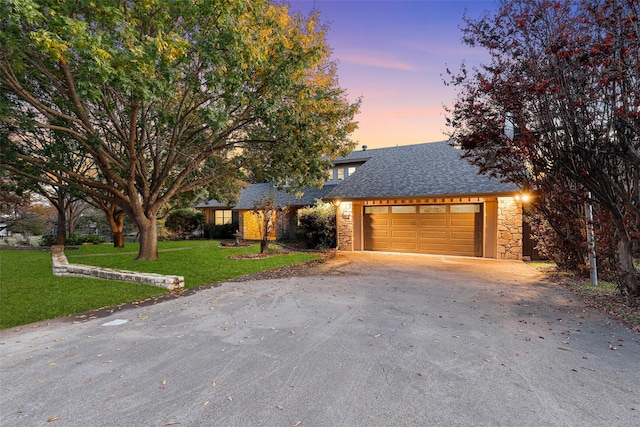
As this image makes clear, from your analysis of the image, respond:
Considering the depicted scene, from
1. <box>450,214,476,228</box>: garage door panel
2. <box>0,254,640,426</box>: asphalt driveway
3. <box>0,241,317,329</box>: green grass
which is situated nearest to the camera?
<box>0,254,640,426</box>: asphalt driveway

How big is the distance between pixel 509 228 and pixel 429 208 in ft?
10.4

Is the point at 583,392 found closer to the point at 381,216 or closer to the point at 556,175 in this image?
the point at 556,175

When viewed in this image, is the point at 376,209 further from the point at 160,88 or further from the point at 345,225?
the point at 160,88

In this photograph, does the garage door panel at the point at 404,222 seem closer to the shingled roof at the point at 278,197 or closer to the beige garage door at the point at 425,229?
the beige garage door at the point at 425,229

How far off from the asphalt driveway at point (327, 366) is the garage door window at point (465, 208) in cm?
707

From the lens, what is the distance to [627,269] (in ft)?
20.9

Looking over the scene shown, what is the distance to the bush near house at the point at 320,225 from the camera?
1616 centimetres

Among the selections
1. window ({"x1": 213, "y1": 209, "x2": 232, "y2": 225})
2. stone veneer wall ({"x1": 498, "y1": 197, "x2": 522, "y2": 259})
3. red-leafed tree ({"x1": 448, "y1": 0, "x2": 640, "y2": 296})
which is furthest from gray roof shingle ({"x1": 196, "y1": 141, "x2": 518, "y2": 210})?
window ({"x1": 213, "y1": 209, "x2": 232, "y2": 225})

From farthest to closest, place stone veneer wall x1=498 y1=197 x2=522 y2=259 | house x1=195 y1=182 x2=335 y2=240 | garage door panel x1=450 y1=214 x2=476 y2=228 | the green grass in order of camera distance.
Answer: house x1=195 y1=182 x2=335 y2=240 < garage door panel x1=450 y1=214 x2=476 y2=228 < stone veneer wall x1=498 y1=197 x2=522 y2=259 < the green grass

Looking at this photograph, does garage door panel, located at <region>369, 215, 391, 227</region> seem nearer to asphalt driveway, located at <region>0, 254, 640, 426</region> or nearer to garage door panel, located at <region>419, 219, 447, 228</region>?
garage door panel, located at <region>419, 219, 447, 228</region>

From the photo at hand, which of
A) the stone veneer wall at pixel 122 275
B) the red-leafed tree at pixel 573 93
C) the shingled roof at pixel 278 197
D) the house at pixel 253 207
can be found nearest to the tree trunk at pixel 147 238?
the stone veneer wall at pixel 122 275

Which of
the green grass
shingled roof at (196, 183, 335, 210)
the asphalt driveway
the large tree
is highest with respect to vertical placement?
the large tree

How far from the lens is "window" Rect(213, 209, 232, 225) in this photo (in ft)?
82.7

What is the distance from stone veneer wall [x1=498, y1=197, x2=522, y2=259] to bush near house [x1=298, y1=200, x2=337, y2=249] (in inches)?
293
